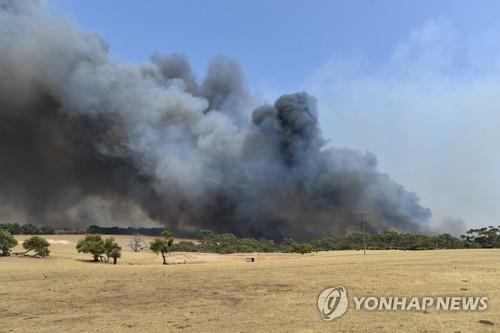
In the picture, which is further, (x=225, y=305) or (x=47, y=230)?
(x=47, y=230)

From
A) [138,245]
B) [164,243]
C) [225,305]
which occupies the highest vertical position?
[164,243]

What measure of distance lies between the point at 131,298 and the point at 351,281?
11104 mm

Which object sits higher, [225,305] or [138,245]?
[225,305]

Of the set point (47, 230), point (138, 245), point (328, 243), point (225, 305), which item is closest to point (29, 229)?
point (47, 230)

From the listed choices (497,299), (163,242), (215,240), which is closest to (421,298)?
(497,299)

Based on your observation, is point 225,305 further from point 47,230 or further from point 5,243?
point 47,230

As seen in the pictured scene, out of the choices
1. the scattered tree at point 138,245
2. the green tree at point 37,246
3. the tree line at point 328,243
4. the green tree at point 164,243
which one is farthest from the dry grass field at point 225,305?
the scattered tree at point 138,245

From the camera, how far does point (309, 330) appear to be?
1186 cm

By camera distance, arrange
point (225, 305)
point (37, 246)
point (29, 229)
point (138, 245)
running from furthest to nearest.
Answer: point (29, 229)
point (138, 245)
point (37, 246)
point (225, 305)

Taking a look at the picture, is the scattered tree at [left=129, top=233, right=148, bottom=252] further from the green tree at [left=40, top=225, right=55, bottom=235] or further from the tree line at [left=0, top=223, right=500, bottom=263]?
the green tree at [left=40, top=225, right=55, bottom=235]

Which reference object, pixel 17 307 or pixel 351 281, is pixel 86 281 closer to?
pixel 17 307

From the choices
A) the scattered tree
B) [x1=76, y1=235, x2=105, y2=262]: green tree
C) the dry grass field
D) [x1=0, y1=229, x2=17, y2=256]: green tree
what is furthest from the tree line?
the dry grass field

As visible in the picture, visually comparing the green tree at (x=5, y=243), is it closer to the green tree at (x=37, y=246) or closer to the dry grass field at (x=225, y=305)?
the green tree at (x=37, y=246)

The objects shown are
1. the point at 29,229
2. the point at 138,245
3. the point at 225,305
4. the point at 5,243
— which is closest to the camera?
the point at 225,305
